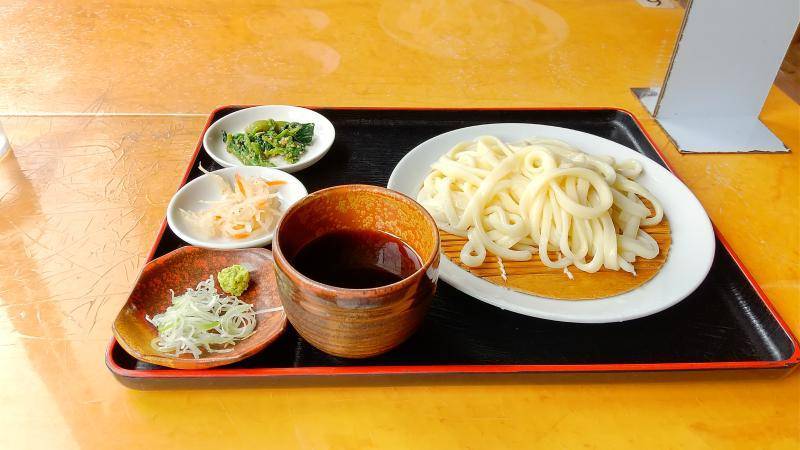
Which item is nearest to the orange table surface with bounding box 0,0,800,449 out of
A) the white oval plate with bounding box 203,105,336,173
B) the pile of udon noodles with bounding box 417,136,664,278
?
the white oval plate with bounding box 203,105,336,173

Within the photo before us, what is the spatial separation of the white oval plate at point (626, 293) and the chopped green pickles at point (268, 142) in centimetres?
34

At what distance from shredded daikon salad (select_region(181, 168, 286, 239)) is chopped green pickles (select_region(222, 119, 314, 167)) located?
0.62 ft

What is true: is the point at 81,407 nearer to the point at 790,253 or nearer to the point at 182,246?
the point at 182,246

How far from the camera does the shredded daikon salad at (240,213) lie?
1.30 meters

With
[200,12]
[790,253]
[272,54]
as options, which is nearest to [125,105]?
[272,54]

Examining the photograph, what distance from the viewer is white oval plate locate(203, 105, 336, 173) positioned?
157cm

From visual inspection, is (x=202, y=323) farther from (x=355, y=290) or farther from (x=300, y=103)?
(x=300, y=103)

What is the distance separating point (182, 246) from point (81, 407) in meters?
0.41

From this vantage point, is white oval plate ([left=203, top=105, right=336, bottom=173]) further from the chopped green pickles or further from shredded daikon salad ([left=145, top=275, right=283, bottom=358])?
shredded daikon salad ([left=145, top=275, right=283, bottom=358])

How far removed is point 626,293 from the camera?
1.17 metres

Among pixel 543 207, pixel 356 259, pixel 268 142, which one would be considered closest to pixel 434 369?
pixel 356 259

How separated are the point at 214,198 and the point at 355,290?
73 cm

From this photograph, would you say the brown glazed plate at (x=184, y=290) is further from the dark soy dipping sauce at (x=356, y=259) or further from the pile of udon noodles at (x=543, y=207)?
the pile of udon noodles at (x=543, y=207)

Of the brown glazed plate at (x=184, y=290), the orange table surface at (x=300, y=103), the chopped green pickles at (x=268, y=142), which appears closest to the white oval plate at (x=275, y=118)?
the chopped green pickles at (x=268, y=142)
